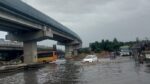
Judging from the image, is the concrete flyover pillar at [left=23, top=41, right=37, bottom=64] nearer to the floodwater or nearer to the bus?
the bus

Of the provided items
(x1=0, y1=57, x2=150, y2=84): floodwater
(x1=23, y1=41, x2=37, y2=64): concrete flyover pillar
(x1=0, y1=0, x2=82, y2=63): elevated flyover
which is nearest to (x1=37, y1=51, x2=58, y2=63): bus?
(x1=0, y1=0, x2=82, y2=63): elevated flyover

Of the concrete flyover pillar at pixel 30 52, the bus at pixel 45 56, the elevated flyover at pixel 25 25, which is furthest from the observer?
the bus at pixel 45 56

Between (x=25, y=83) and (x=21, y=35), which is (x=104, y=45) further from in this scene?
(x=25, y=83)

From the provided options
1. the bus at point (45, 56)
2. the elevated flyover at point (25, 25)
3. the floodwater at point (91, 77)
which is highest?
the elevated flyover at point (25, 25)

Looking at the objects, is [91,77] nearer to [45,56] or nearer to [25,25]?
[25,25]

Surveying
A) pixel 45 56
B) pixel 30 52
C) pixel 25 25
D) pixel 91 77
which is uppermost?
pixel 25 25

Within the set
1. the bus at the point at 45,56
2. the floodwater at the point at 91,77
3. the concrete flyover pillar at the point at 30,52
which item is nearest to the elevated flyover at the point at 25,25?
the concrete flyover pillar at the point at 30,52

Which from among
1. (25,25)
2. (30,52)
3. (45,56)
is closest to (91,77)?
(25,25)

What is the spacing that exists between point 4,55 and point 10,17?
52938mm

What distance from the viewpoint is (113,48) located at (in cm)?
13300

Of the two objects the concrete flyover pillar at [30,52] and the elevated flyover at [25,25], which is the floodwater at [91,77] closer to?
the elevated flyover at [25,25]

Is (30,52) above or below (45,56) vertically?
above

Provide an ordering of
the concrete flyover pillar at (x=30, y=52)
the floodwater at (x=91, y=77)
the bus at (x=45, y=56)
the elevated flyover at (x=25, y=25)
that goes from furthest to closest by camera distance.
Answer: the bus at (x=45, y=56), the concrete flyover pillar at (x=30, y=52), the elevated flyover at (x=25, y=25), the floodwater at (x=91, y=77)

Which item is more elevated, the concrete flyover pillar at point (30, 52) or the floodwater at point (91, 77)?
the concrete flyover pillar at point (30, 52)
